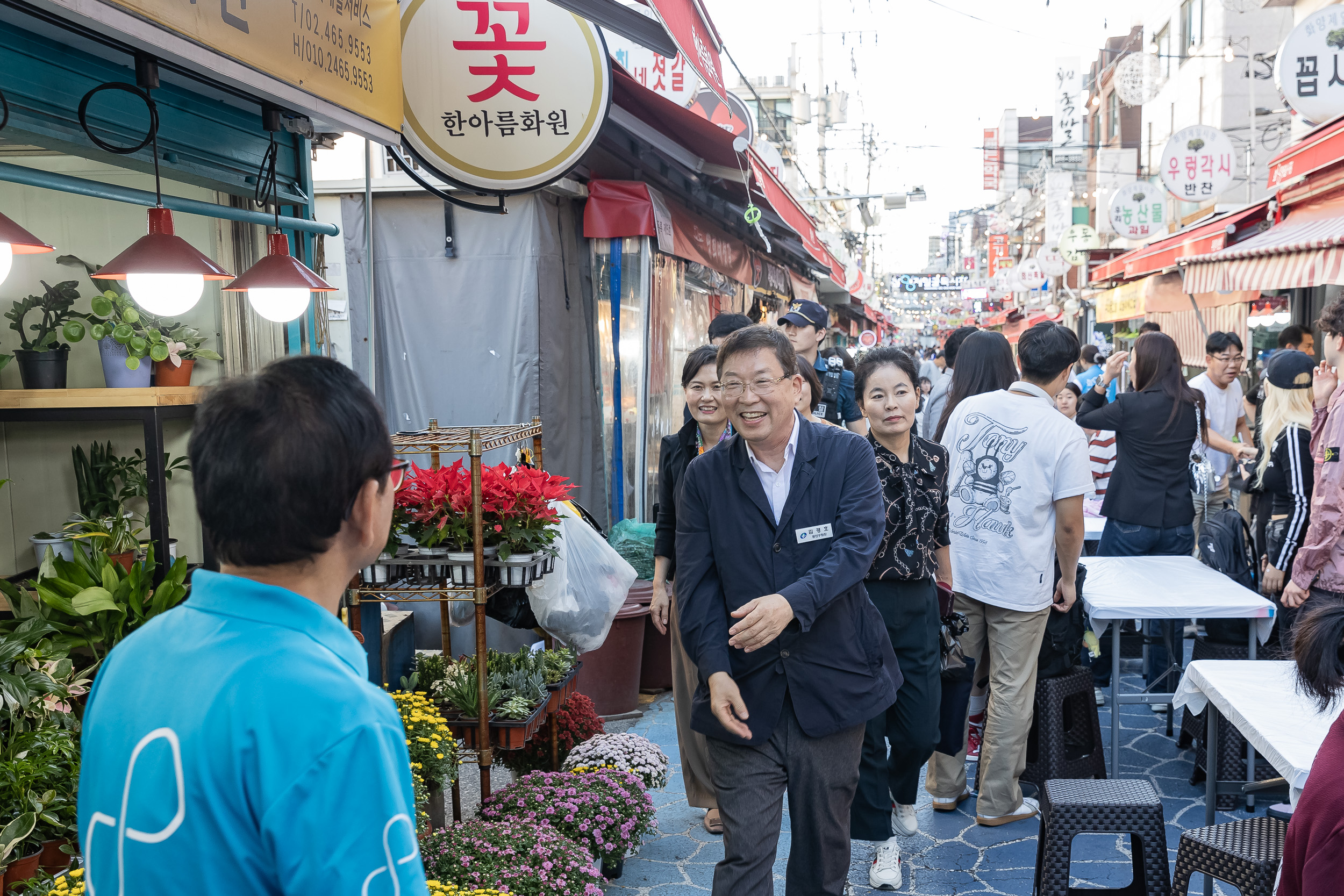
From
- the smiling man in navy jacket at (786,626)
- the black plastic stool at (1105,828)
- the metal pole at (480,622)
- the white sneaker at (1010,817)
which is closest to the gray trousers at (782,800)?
the smiling man in navy jacket at (786,626)

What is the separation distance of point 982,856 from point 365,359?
211 inches

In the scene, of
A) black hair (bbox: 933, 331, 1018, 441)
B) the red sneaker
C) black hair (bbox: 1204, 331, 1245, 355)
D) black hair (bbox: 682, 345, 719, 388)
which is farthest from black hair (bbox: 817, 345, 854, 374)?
black hair (bbox: 1204, 331, 1245, 355)

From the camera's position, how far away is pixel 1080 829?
340 centimetres

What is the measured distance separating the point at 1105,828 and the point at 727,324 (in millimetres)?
2996

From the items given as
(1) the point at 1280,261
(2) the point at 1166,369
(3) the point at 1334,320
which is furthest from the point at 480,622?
(1) the point at 1280,261

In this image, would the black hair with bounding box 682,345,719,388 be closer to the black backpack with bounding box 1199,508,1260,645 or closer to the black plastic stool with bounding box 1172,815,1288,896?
the black plastic stool with bounding box 1172,815,1288,896

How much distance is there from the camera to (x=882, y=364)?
4.21 m

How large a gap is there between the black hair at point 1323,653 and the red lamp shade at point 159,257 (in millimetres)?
3427

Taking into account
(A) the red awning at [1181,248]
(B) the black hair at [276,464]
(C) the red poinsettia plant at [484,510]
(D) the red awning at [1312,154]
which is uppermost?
(D) the red awning at [1312,154]

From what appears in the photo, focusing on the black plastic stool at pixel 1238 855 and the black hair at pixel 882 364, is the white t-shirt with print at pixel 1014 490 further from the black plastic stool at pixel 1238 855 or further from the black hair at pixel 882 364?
the black plastic stool at pixel 1238 855

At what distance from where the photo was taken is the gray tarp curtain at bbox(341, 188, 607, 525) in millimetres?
7129

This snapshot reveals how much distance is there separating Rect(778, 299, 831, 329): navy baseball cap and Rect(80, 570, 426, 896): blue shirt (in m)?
5.46

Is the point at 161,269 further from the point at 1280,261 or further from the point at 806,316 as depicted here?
the point at 1280,261

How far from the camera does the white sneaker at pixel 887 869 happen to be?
13.3 ft
